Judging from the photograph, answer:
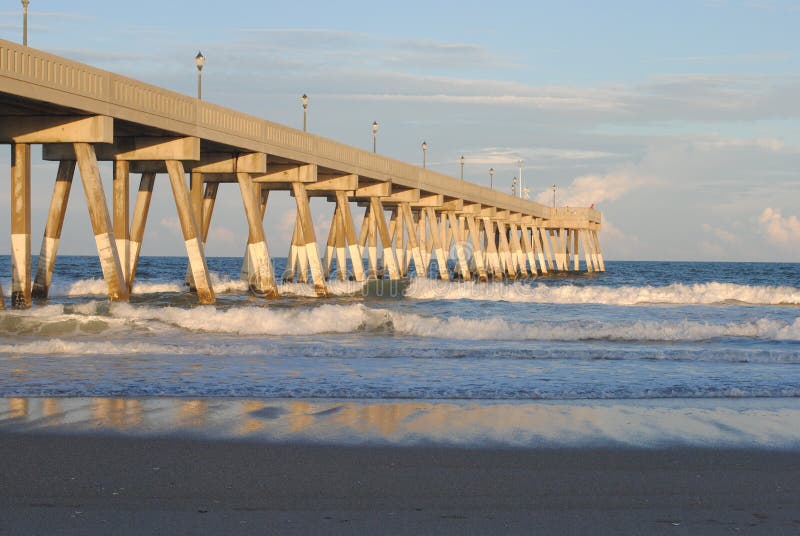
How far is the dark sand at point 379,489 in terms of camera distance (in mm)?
5359

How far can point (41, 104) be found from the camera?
20.0m

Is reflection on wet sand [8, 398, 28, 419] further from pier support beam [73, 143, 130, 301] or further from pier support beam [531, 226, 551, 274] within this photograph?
pier support beam [531, 226, 551, 274]

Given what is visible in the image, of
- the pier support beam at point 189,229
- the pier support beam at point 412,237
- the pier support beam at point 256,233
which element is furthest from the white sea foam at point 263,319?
the pier support beam at point 412,237

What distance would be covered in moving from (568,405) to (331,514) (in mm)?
4735

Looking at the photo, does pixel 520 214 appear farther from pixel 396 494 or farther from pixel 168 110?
pixel 396 494

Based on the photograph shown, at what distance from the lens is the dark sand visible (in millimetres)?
5359

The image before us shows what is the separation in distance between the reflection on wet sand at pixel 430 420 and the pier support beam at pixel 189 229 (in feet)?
52.5

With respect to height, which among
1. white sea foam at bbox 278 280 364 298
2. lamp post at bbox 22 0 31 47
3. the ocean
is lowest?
the ocean

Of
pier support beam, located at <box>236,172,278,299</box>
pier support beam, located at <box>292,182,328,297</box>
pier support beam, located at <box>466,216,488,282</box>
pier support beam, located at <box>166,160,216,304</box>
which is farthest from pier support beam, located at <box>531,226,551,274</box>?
pier support beam, located at <box>166,160,216,304</box>

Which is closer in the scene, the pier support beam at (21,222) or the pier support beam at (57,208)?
the pier support beam at (21,222)

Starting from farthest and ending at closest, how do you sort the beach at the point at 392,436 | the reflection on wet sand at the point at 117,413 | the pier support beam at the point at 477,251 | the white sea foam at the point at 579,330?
the pier support beam at the point at 477,251 → the white sea foam at the point at 579,330 → the reflection on wet sand at the point at 117,413 → the beach at the point at 392,436

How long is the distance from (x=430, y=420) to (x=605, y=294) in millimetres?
28723

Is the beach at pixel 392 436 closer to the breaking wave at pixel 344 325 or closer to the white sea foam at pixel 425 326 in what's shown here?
the breaking wave at pixel 344 325

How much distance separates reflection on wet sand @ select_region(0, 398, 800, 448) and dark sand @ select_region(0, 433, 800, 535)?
16.7 inches
